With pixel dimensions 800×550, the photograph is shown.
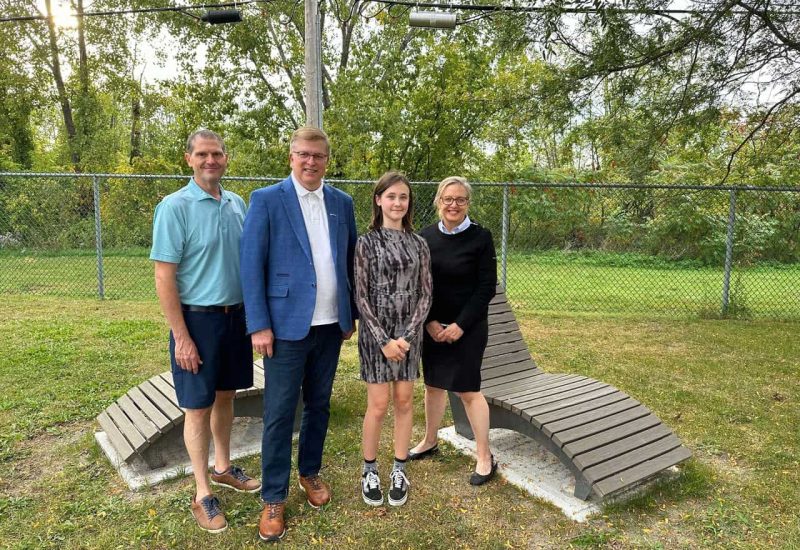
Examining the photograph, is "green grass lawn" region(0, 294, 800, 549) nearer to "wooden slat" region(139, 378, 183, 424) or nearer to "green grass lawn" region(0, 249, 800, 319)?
"wooden slat" region(139, 378, 183, 424)

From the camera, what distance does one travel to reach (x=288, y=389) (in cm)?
273

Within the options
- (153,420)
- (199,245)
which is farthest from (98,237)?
(199,245)

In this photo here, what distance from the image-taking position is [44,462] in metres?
3.54

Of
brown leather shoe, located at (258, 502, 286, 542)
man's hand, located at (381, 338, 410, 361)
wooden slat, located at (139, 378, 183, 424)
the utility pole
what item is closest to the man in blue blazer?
brown leather shoe, located at (258, 502, 286, 542)

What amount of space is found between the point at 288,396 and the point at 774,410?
3.91m

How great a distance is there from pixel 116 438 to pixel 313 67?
15.6 ft

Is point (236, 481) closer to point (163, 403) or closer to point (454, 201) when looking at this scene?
point (163, 403)

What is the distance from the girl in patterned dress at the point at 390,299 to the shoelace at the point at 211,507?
29.8 inches

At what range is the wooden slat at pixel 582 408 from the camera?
325 cm

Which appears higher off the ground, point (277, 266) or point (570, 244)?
point (277, 266)

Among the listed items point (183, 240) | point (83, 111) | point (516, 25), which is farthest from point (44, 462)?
point (83, 111)

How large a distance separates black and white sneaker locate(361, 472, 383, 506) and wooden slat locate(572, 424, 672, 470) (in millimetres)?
1055

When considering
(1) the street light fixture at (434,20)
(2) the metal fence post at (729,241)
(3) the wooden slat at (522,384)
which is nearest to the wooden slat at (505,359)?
(3) the wooden slat at (522,384)

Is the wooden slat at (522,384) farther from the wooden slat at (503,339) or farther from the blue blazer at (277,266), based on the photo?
the blue blazer at (277,266)
